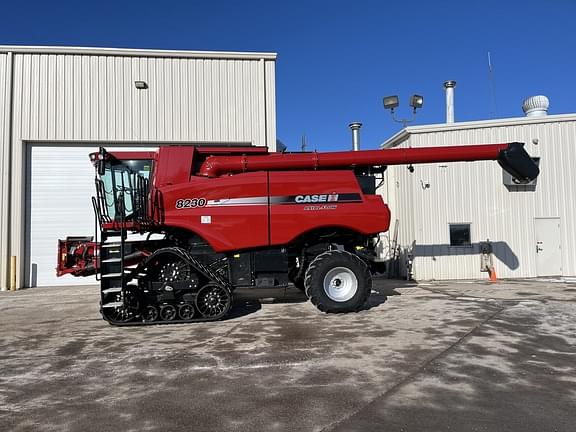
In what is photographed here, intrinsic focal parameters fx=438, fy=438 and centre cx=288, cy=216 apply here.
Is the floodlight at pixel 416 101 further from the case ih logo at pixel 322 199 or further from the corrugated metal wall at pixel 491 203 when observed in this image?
the case ih logo at pixel 322 199

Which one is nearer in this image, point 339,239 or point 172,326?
point 172,326

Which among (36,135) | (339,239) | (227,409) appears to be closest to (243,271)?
(339,239)

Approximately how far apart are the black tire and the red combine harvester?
0.8 inches

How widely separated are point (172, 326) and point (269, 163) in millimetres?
3689

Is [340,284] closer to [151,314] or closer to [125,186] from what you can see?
[151,314]

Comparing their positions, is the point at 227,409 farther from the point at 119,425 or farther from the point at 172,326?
the point at 172,326

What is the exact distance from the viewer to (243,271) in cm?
887

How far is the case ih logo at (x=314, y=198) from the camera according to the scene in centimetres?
888

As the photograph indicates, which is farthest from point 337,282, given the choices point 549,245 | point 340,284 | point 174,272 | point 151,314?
point 549,245

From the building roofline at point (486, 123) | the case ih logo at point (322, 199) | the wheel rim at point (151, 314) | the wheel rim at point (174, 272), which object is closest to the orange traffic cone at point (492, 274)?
the building roofline at point (486, 123)

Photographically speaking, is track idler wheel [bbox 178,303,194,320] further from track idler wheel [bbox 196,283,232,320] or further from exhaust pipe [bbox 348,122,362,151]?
exhaust pipe [bbox 348,122,362,151]

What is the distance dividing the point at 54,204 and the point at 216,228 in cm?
971

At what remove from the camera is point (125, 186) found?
858 centimetres

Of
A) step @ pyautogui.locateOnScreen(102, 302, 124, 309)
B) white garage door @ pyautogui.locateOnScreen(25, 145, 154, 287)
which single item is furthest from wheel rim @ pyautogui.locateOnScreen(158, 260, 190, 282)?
white garage door @ pyautogui.locateOnScreen(25, 145, 154, 287)
